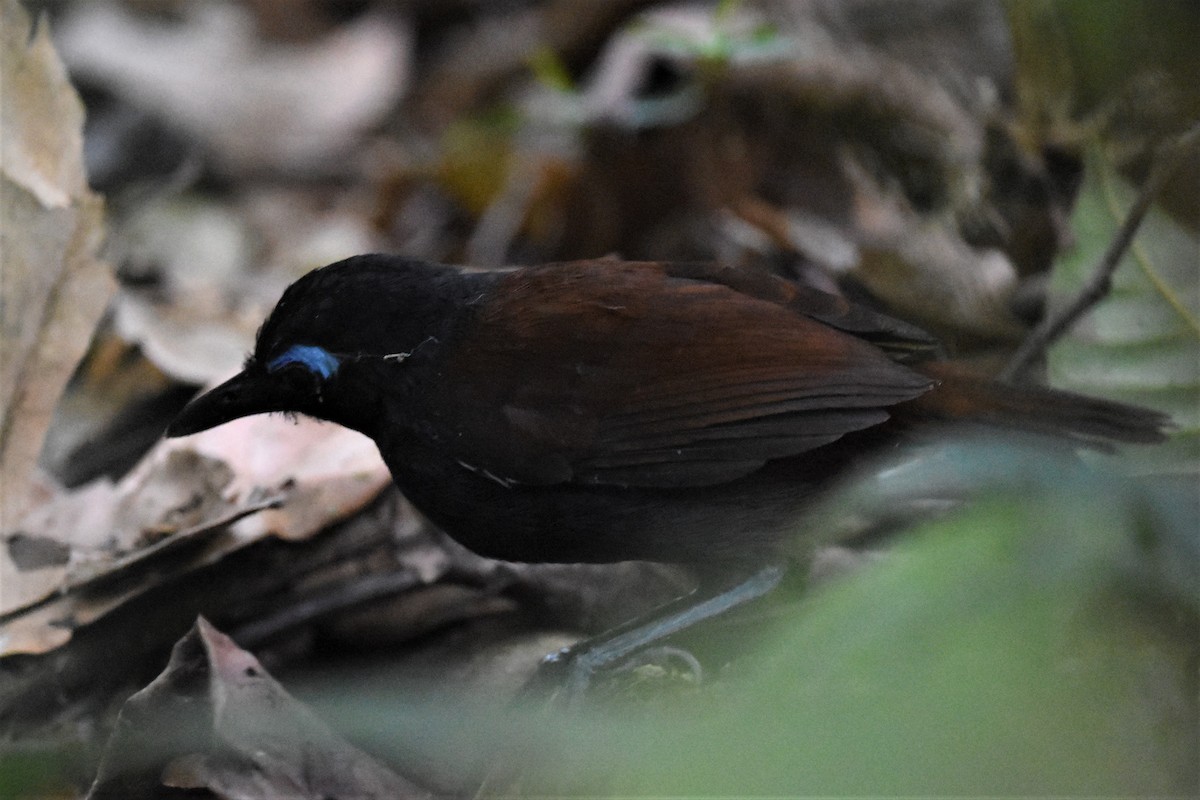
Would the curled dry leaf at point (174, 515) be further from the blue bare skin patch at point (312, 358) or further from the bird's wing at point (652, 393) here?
the bird's wing at point (652, 393)

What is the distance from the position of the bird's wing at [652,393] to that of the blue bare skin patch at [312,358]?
225mm

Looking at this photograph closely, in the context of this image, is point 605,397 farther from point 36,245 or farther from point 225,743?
point 36,245

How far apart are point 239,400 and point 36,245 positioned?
0.63 meters

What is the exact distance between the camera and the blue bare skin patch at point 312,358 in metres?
2.43

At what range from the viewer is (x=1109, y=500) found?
1.32m

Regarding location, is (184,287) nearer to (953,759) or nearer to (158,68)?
(158,68)

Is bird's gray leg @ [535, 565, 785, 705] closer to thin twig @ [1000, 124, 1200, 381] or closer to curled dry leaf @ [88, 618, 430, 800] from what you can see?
curled dry leaf @ [88, 618, 430, 800]

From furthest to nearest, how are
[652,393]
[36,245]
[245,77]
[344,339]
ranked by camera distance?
[245,77]
[36,245]
[344,339]
[652,393]

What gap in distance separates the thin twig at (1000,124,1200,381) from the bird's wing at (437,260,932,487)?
0.68 meters

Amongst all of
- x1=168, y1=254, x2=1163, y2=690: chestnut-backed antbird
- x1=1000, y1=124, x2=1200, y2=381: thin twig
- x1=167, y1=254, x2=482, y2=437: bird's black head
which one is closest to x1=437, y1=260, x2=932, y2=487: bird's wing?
x1=168, y1=254, x2=1163, y2=690: chestnut-backed antbird

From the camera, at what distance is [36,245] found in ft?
8.94

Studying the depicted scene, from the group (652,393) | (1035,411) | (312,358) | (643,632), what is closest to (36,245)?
(312,358)

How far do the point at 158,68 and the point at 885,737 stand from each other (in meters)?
5.94

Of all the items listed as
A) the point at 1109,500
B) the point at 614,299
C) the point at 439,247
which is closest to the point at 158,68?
the point at 439,247
